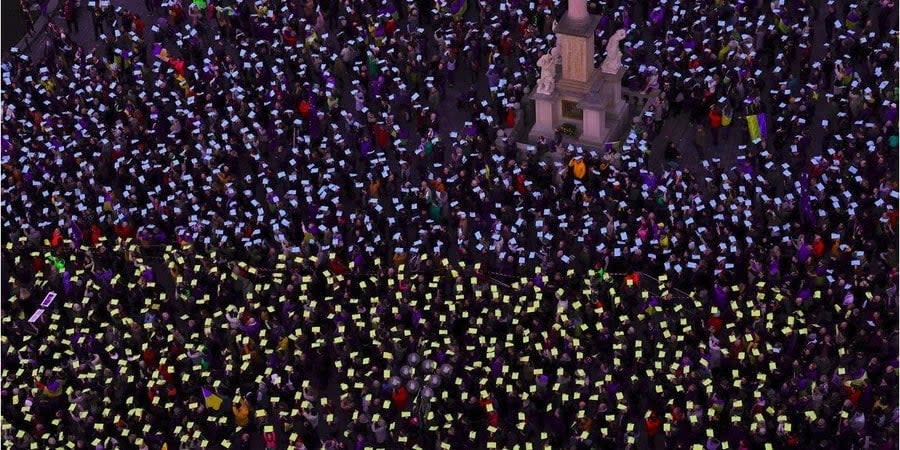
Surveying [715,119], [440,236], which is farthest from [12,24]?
[715,119]

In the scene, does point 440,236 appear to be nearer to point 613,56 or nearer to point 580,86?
point 580,86

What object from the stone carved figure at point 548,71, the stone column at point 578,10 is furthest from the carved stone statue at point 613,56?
the stone column at point 578,10

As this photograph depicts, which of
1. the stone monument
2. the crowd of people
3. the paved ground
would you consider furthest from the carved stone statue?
the paved ground

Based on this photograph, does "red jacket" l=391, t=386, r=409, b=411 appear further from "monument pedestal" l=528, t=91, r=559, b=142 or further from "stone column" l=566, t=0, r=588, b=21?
"stone column" l=566, t=0, r=588, b=21

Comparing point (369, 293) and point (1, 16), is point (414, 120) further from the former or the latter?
point (1, 16)

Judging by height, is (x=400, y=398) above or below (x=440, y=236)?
below

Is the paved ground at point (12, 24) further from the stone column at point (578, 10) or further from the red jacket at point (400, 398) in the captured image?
the red jacket at point (400, 398)
